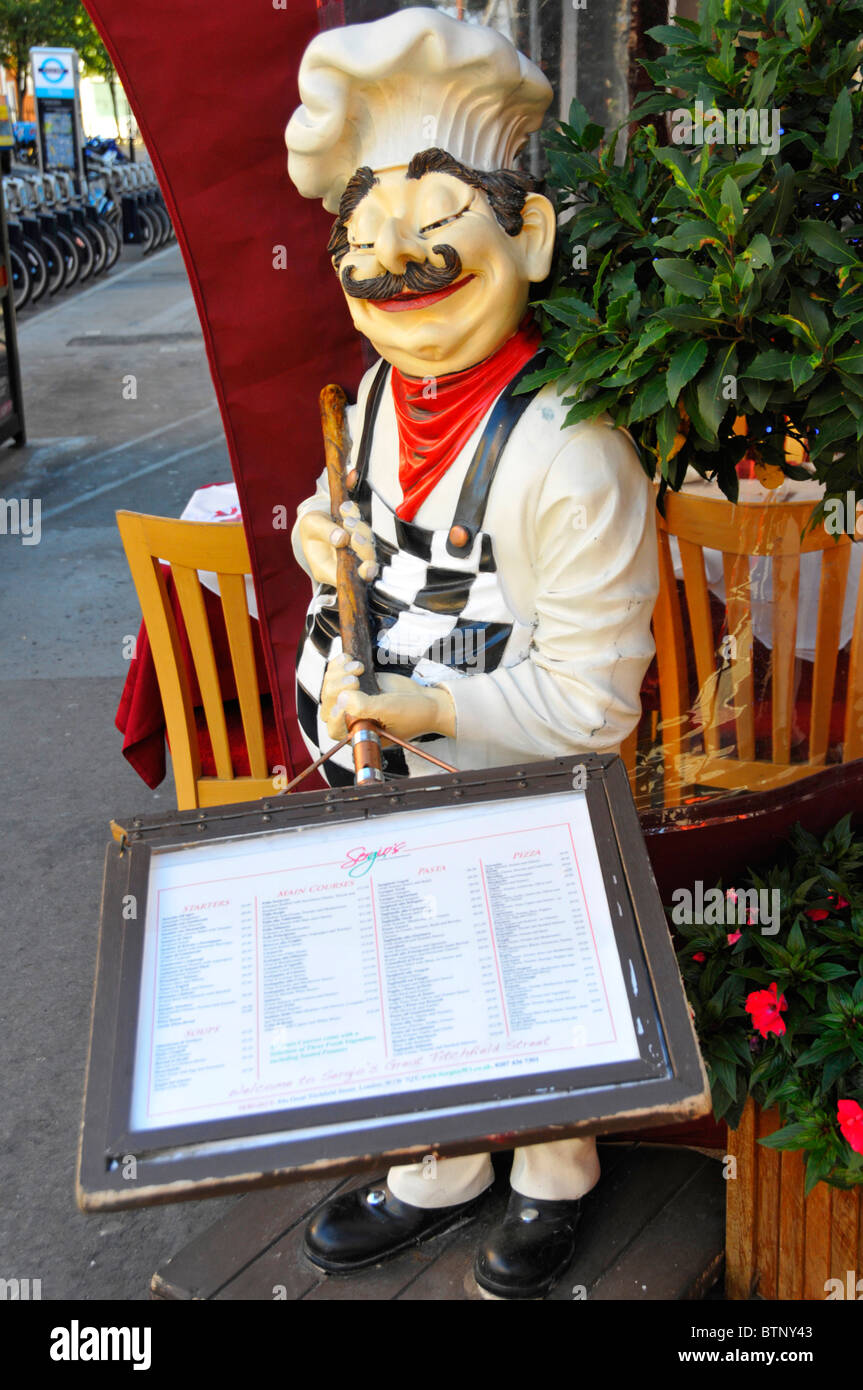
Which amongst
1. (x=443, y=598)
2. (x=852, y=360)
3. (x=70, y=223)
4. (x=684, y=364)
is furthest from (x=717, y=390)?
(x=70, y=223)

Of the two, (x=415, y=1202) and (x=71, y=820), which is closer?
(x=415, y=1202)

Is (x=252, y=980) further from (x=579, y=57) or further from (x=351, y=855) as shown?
(x=579, y=57)

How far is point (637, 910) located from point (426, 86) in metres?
1.19

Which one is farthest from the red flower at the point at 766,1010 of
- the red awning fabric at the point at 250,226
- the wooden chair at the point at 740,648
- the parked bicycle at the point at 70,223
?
the parked bicycle at the point at 70,223

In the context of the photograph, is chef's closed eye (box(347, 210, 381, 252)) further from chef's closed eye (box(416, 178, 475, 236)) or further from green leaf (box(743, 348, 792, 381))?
green leaf (box(743, 348, 792, 381))

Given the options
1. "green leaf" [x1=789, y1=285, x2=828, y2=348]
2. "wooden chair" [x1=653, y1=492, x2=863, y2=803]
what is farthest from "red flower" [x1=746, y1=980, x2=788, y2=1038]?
"green leaf" [x1=789, y1=285, x2=828, y2=348]

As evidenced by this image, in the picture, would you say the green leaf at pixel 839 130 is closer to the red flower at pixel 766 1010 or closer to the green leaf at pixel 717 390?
the green leaf at pixel 717 390

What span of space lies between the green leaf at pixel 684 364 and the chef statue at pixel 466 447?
8.7 inches

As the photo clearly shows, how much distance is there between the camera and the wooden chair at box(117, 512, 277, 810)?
2857 millimetres

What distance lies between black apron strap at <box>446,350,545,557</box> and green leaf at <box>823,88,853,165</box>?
0.51m

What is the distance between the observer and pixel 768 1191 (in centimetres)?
202

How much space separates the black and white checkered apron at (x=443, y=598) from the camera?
1904mm

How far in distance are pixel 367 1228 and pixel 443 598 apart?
1.11m

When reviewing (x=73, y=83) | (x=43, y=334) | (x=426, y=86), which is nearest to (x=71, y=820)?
(x=426, y=86)
